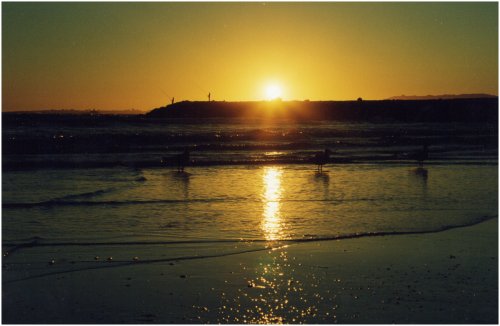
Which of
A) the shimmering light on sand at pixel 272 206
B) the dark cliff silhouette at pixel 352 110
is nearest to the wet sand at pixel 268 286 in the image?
the shimmering light on sand at pixel 272 206

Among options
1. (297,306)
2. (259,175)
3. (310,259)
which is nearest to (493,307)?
(297,306)

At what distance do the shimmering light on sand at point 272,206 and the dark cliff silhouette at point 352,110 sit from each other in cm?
8416

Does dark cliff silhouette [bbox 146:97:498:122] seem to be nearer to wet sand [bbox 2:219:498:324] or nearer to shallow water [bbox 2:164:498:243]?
shallow water [bbox 2:164:498:243]

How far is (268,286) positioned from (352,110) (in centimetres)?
12055

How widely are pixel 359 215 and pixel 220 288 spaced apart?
18.3 feet

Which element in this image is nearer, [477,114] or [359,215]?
[359,215]

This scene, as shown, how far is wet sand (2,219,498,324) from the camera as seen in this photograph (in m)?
7.11

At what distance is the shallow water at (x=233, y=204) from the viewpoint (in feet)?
37.2

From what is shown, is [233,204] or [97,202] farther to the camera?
[97,202]

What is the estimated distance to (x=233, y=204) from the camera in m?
14.4

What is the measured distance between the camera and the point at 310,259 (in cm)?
Result: 936

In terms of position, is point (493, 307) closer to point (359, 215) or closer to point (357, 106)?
point (359, 215)

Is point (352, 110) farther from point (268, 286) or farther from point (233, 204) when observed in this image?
point (268, 286)

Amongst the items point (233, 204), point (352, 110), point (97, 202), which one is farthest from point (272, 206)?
point (352, 110)
